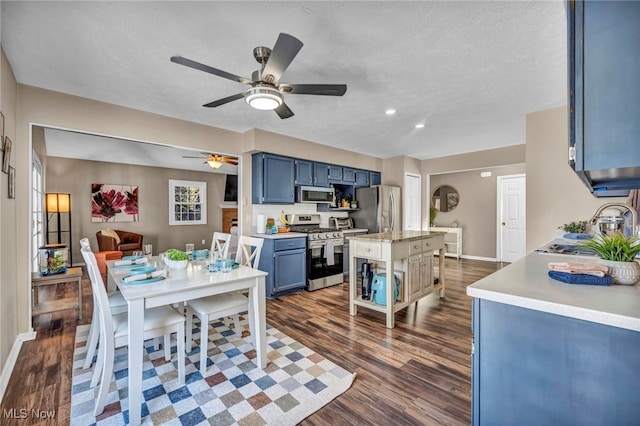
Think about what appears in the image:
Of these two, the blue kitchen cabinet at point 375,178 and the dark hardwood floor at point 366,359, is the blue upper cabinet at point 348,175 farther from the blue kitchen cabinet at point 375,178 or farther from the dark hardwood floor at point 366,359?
the dark hardwood floor at point 366,359

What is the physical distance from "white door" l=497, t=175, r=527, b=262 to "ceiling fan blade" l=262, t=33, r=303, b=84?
6.47 metres

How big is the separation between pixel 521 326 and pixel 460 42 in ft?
6.16

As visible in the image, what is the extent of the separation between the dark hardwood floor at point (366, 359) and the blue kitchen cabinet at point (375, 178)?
2.94 metres

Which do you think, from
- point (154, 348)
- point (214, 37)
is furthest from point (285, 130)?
point (154, 348)

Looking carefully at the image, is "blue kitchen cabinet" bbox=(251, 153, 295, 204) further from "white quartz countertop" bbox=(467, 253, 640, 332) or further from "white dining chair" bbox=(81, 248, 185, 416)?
"white quartz countertop" bbox=(467, 253, 640, 332)

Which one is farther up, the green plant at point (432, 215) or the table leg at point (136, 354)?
the green plant at point (432, 215)

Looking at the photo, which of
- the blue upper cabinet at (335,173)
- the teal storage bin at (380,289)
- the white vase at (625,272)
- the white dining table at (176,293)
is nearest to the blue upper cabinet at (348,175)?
the blue upper cabinet at (335,173)

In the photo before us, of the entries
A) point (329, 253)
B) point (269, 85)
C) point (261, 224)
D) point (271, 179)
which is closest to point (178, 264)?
point (269, 85)

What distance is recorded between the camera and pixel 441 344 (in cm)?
255

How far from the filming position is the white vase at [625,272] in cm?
120

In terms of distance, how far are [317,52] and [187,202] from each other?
6.55 m

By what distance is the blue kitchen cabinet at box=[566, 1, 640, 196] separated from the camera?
34.2 inches

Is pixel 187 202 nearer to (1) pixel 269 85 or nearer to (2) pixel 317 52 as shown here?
(1) pixel 269 85

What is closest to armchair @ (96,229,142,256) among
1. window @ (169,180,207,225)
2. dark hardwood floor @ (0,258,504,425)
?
window @ (169,180,207,225)
